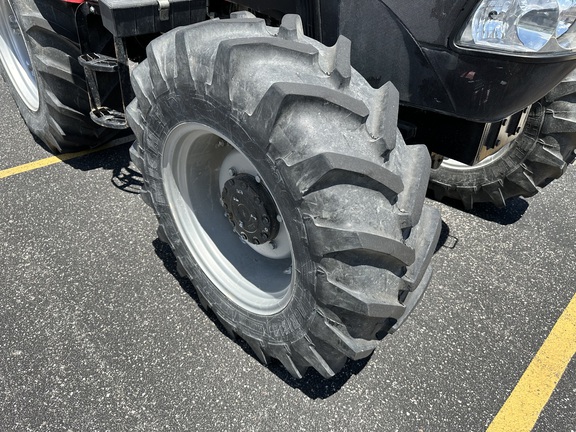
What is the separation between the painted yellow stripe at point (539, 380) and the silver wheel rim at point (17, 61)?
336 cm

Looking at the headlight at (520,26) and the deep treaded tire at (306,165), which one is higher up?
the headlight at (520,26)

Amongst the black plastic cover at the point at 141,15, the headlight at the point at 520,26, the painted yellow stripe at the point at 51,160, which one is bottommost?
the painted yellow stripe at the point at 51,160

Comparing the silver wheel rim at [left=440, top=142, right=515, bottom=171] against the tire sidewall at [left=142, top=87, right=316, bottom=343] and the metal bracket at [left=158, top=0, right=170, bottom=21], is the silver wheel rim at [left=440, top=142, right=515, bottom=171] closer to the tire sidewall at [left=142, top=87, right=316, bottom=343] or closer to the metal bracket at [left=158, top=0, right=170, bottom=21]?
the tire sidewall at [left=142, top=87, right=316, bottom=343]

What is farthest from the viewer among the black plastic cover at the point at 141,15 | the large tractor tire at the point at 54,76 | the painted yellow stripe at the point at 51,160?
the painted yellow stripe at the point at 51,160

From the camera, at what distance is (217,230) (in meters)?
2.35

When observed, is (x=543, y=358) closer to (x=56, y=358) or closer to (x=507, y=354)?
(x=507, y=354)

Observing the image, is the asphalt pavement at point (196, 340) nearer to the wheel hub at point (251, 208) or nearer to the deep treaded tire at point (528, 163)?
the deep treaded tire at point (528, 163)

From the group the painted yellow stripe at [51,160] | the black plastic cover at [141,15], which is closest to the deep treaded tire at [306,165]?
the black plastic cover at [141,15]

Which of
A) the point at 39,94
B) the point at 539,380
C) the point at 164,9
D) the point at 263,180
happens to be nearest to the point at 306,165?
the point at 263,180

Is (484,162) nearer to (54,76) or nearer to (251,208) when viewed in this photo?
(251,208)

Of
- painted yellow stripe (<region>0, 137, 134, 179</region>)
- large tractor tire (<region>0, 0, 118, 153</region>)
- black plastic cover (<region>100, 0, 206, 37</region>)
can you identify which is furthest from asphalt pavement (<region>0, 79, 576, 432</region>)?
black plastic cover (<region>100, 0, 206, 37</region>)

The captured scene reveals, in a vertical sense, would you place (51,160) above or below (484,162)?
below

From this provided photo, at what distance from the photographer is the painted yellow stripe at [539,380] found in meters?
2.04

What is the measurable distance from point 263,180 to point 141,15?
117 centimetres
